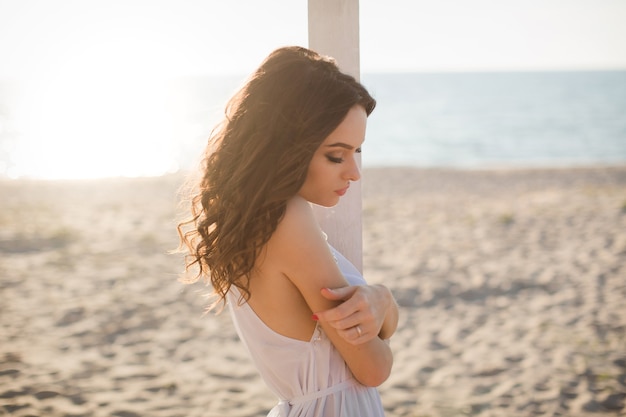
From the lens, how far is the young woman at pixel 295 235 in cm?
132

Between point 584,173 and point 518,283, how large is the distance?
432 inches

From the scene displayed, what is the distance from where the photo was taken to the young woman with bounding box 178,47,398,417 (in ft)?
4.33

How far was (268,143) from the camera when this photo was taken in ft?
4.45

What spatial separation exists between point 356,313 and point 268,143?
16.8 inches

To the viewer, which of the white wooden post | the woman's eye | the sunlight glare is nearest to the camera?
the woman's eye

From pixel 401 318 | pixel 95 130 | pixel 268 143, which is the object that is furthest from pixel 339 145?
pixel 95 130

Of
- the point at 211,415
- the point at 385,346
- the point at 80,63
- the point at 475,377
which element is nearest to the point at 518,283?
Result: the point at 475,377

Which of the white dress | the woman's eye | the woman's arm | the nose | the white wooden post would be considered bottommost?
the white dress

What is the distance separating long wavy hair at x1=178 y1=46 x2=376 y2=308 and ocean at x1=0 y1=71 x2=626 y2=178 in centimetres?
19

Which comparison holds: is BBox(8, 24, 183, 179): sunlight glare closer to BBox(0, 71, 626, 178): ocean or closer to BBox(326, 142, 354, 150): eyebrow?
BBox(0, 71, 626, 178): ocean

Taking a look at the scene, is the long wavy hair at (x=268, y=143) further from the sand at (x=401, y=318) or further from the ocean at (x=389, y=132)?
the sand at (x=401, y=318)

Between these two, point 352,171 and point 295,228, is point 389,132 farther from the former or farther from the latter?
point 295,228

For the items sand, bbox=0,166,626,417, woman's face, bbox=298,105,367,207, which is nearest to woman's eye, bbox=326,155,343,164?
woman's face, bbox=298,105,367,207

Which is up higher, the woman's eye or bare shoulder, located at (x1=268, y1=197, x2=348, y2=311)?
the woman's eye
